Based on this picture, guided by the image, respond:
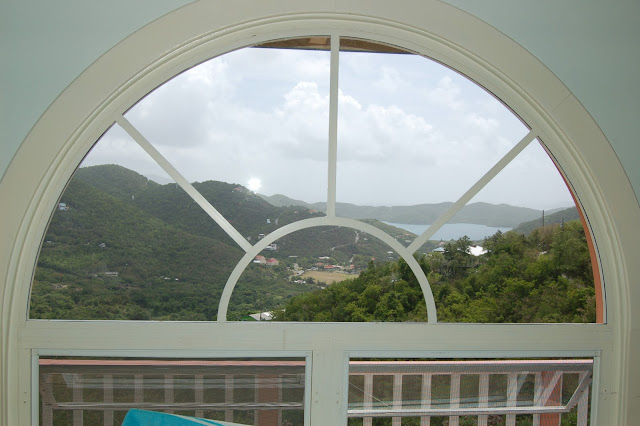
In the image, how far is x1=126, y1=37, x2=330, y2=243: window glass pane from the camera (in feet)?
6.06

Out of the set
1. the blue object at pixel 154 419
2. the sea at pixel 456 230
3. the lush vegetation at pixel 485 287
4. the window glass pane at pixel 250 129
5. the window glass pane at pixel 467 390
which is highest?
the window glass pane at pixel 250 129

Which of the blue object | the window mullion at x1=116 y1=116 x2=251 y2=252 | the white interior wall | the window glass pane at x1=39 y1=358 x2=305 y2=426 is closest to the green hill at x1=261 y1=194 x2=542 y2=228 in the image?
the window mullion at x1=116 y1=116 x2=251 y2=252

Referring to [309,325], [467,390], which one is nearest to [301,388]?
[309,325]

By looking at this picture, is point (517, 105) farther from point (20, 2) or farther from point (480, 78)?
point (20, 2)

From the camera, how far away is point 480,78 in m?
1.89

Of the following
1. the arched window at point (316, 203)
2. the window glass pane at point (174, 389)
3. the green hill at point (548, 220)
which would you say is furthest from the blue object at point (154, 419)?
the green hill at point (548, 220)

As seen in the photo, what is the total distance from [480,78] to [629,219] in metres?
0.80

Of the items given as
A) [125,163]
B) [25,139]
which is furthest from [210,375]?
[25,139]

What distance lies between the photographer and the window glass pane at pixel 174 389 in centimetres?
178

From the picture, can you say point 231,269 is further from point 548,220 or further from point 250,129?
point 548,220

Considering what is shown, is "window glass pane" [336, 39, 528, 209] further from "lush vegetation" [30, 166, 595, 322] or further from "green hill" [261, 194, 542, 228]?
"lush vegetation" [30, 166, 595, 322]

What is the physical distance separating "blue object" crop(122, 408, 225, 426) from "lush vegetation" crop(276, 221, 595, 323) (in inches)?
20.0

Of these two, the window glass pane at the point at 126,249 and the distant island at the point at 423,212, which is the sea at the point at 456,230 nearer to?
the distant island at the point at 423,212

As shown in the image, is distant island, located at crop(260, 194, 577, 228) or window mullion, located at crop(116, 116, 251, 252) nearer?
window mullion, located at crop(116, 116, 251, 252)
